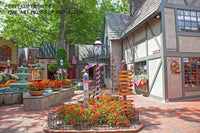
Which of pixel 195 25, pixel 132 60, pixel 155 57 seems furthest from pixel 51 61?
pixel 195 25

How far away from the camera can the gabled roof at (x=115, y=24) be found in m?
15.6

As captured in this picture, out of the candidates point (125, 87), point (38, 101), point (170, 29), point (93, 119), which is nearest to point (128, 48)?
point (170, 29)

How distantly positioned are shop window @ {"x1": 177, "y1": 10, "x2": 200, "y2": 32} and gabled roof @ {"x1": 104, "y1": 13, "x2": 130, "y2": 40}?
22.9 ft

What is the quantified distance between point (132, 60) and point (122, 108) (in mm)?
8343

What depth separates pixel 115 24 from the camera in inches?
667

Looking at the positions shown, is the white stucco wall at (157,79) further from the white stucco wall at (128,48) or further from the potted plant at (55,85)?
the potted plant at (55,85)

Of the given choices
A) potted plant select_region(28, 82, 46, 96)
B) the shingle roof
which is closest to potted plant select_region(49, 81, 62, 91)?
potted plant select_region(28, 82, 46, 96)

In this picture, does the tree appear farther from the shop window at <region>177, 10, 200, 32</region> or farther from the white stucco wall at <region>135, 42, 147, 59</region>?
the shop window at <region>177, 10, 200, 32</region>

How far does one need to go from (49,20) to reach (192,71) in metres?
18.0

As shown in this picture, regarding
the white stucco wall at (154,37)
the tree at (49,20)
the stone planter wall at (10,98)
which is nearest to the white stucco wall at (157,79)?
the white stucco wall at (154,37)

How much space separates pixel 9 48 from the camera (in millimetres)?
24547

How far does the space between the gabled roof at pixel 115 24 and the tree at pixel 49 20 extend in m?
3.67

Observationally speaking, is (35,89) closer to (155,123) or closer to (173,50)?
(155,123)

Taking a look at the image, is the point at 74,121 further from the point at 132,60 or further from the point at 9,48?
the point at 9,48
